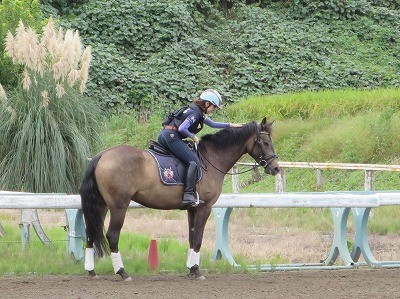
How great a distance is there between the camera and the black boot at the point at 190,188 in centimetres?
1171

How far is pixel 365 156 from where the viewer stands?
70.7 ft

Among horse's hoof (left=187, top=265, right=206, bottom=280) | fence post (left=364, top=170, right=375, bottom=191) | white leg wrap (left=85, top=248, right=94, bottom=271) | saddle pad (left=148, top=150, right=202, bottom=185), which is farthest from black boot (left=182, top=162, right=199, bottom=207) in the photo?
fence post (left=364, top=170, right=375, bottom=191)

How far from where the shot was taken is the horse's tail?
11.5 m

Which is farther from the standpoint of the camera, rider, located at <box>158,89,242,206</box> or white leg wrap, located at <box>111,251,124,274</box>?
rider, located at <box>158,89,242,206</box>

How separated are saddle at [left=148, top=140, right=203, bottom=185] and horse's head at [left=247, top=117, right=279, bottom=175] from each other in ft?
3.05

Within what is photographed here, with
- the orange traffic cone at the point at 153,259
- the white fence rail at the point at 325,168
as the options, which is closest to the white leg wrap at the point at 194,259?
the orange traffic cone at the point at 153,259

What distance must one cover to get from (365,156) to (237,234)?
5.84 m

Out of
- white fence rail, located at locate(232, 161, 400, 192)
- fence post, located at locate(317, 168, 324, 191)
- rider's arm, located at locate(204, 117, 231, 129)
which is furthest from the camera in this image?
fence post, located at locate(317, 168, 324, 191)

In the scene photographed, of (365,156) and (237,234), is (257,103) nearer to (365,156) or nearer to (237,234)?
(365,156)

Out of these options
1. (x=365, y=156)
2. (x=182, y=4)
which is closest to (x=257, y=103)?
(x=365, y=156)

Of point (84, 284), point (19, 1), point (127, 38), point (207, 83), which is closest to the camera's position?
point (84, 284)

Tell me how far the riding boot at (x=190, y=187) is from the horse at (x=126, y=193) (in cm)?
13

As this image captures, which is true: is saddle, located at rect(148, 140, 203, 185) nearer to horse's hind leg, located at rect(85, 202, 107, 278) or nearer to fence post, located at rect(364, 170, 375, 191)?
horse's hind leg, located at rect(85, 202, 107, 278)

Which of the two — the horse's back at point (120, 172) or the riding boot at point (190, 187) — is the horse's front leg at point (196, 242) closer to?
the riding boot at point (190, 187)
